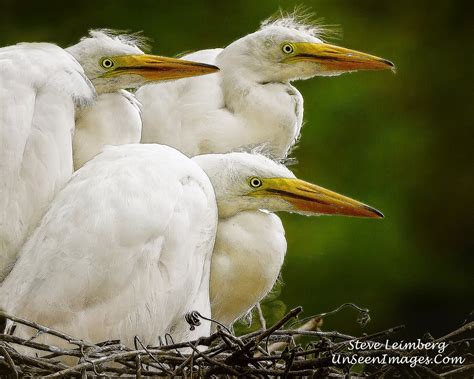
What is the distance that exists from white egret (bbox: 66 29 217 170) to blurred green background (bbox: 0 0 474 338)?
0.97 metres

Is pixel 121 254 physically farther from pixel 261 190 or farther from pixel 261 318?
pixel 261 318

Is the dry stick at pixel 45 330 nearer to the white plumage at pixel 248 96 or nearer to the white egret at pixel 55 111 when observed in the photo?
the white egret at pixel 55 111

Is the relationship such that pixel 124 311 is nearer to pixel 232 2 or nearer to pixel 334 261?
pixel 334 261

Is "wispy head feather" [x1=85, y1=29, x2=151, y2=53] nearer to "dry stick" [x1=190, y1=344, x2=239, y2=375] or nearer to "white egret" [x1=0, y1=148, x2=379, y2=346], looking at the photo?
"white egret" [x1=0, y1=148, x2=379, y2=346]

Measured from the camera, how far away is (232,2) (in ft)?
15.9

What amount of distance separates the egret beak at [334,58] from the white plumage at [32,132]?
2.02 feet

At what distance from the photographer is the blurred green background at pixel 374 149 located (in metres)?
4.45

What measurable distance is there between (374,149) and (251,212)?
133 centimetres

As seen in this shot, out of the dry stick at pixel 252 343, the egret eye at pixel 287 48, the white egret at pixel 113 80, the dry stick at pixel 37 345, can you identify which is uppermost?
the egret eye at pixel 287 48

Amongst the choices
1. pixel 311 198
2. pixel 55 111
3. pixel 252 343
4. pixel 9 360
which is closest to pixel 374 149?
pixel 311 198

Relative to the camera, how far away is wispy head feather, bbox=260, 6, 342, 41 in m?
3.96

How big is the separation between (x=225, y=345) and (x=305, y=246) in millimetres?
1594

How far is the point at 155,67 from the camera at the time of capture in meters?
3.54

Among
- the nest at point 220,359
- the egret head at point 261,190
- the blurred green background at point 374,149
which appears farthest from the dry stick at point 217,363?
the blurred green background at point 374,149
